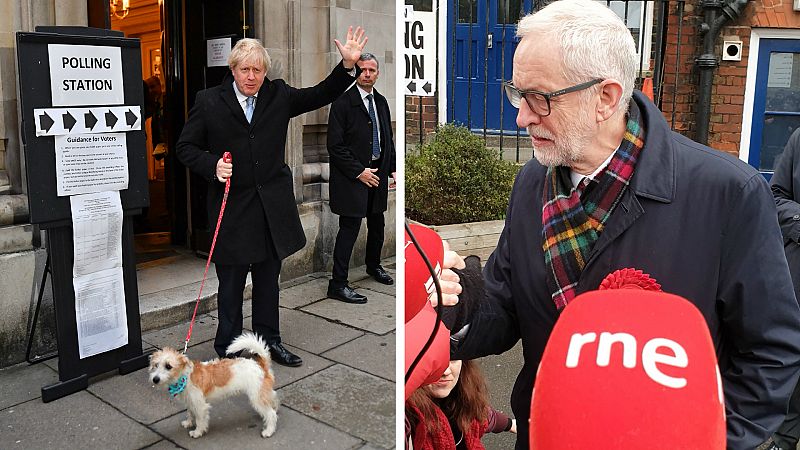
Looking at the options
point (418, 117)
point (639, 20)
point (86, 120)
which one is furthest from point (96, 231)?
point (639, 20)

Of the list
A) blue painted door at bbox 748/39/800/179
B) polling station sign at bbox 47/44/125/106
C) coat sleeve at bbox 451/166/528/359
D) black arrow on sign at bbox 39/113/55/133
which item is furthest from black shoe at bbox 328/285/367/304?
blue painted door at bbox 748/39/800/179

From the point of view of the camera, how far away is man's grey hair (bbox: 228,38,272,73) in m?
2.42

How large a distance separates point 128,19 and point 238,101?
2954mm

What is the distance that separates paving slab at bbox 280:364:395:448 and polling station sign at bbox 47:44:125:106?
1335 millimetres

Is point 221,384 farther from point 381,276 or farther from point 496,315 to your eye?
point 496,315

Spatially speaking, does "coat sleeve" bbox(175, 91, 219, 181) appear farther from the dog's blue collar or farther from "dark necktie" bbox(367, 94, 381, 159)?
"dark necktie" bbox(367, 94, 381, 159)

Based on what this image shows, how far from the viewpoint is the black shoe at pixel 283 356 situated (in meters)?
2.96

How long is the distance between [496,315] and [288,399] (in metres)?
1.90

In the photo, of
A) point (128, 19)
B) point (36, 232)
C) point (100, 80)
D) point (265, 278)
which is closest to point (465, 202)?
point (265, 278)

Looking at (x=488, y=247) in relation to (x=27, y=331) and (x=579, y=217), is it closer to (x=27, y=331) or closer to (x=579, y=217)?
(x=579, y=217)

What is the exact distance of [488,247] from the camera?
5.90 feet

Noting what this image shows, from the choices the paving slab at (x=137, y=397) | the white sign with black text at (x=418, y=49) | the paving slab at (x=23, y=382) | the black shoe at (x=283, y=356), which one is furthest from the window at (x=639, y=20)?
the white sign with black text at (x=418, y=49)

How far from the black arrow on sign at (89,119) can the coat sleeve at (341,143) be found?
1.04 m

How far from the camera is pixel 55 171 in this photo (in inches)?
104
